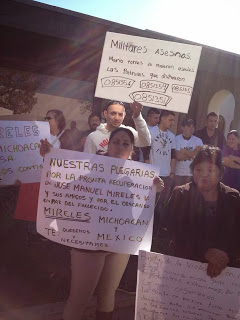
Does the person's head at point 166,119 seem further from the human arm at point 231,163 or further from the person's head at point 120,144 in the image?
the person's head at point 120,144

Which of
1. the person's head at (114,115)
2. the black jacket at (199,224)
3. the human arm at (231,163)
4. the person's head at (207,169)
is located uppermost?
the person's head at (114,115)

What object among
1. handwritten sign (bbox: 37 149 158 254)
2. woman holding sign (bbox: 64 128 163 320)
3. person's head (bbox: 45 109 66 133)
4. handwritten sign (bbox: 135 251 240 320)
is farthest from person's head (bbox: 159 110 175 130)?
handwritten sign (bbox: 135 251 240 320)

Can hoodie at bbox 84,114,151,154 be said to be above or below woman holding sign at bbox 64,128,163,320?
above

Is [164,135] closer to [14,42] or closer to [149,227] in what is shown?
[149,227]

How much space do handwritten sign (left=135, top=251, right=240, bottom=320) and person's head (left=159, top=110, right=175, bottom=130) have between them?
2.76 metres

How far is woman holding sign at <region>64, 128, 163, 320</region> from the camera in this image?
7.43 ft

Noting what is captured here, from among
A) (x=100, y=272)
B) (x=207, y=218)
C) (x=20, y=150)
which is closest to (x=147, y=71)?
(x=207, y=218)

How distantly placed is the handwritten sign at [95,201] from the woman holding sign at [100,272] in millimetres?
118

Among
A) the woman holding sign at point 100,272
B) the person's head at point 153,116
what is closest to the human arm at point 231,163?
the person's head at point 153,116

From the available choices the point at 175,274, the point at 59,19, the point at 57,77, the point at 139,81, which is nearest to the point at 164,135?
the point at 139,81

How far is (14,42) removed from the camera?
6891mm

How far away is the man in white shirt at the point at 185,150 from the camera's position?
514cm

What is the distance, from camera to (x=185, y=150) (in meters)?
5.16

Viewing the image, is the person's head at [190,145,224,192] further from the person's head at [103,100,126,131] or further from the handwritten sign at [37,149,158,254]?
the person's head at [103,100,126,131]
